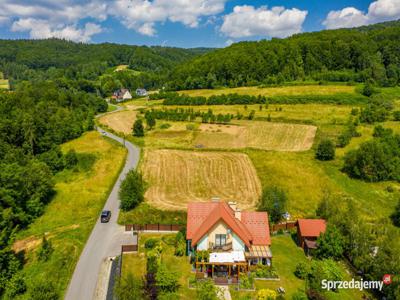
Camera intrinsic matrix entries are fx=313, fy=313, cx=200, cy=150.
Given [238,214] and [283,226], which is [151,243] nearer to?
[238,214]

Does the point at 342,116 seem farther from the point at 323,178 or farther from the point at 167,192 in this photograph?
the point at 167,192

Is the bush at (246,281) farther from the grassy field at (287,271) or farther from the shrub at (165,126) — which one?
the shrub at (165,126)

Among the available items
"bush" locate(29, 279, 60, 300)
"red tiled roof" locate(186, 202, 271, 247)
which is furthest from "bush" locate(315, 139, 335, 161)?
"bush" locate(29, 279, 60, 300)

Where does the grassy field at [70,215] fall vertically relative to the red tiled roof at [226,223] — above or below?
below

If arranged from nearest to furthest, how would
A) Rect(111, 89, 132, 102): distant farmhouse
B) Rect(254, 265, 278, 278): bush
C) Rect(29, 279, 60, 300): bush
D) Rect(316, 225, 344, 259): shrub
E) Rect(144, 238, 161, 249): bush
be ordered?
Rect(29, 279, 60, 300): bush, Rect(254, 265, 278, 278): bush, Rect(316, 225, 344, 259): shrub, Rect(144, 238, 161, 249): bush, Rect(111, 89, 132, 102): distant farmhouse

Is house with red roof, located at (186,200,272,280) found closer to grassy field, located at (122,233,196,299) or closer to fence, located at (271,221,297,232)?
A: grassy field, located at (122,233,196,299)

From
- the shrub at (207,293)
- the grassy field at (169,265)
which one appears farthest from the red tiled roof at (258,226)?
the shrub at (207,293)
